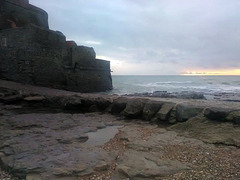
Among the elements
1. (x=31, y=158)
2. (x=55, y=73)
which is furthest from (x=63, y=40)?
(x=31, y=158)

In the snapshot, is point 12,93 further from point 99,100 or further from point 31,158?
point 31,158

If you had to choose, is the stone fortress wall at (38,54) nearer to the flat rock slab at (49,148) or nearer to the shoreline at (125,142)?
the shoreline at (125,142)

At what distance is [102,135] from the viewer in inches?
229

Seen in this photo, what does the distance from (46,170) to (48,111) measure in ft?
17.3

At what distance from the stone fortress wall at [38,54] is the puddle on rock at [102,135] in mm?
8133

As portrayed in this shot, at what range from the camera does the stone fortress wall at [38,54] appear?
12.9 metres

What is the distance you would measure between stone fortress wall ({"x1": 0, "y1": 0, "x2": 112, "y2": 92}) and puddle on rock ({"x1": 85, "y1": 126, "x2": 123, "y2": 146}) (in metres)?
8.13

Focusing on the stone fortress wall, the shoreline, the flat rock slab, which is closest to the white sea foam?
the stone fortress wall

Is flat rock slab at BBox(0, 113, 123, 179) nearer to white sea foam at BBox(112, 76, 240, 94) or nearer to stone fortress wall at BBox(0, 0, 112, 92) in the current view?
stone fortress wall at BBox(0, 0, 112, 92)

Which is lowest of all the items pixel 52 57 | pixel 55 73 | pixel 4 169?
pixel 4 169

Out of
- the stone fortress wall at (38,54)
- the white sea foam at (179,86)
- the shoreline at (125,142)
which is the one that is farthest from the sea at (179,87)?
the shoreline at (125,142)

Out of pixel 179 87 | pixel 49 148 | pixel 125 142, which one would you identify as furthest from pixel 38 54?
pixel 179 87

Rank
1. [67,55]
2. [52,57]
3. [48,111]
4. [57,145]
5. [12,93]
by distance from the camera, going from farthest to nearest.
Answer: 1. [67,55]
2. [52,57]
3. [12,93]
4. [48,111]
5. [57,145]

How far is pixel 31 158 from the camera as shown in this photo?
13.5 ft
